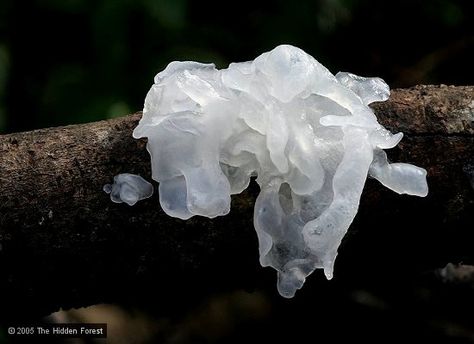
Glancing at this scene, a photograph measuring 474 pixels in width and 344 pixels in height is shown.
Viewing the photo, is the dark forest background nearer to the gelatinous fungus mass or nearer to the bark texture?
the bark texture

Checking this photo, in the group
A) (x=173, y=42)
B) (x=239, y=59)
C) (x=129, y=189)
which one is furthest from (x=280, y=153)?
(x=239, y=59)

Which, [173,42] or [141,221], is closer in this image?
[141,221]

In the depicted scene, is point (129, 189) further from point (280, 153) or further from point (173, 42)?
point (173, 42)

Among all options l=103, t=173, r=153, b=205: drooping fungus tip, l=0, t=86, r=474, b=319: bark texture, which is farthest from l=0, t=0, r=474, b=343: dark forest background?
l=103, t=173, r=153, b=205: drooping fungus tip

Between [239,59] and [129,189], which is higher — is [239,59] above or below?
above

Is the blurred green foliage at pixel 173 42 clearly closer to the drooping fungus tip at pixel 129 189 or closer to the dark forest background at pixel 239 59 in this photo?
the dark forest background at pixel 239 59

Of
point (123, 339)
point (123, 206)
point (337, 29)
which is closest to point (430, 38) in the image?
point (337, 29)
